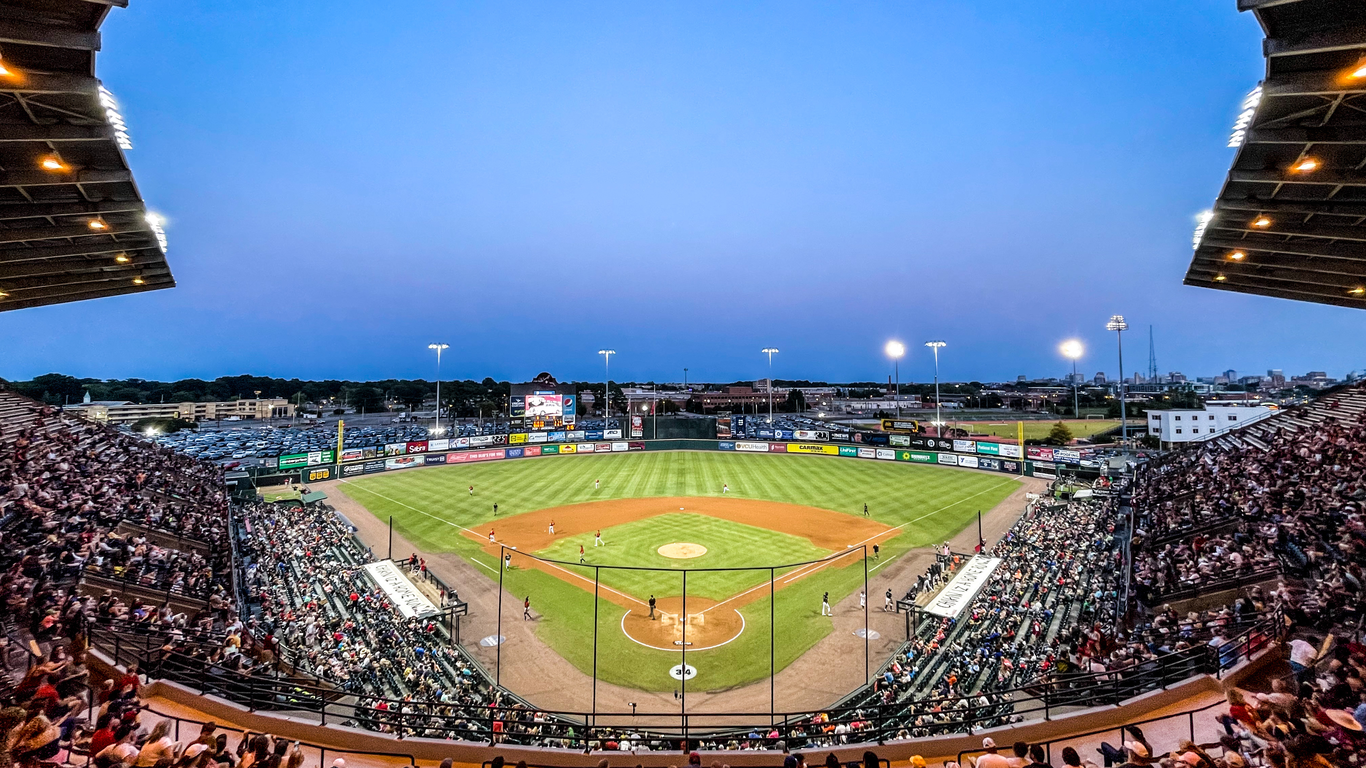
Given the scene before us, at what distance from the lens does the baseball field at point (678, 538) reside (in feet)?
63.6

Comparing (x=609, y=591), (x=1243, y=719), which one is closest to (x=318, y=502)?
(x=609, y=591)

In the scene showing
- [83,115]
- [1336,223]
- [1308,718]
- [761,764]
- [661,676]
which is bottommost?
[661,676]

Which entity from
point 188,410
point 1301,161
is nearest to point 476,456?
point 1301,161

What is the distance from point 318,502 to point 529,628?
27256 millimetres

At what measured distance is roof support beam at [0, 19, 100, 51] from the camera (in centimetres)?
890

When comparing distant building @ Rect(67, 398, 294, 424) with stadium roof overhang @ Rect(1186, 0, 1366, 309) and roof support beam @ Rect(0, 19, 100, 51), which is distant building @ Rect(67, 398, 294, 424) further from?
stadium roof overhang @ Rect(1186, 0, 1366, 309)

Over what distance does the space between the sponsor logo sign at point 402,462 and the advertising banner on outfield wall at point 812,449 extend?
4298 centimetres

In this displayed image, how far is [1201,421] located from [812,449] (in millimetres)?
52465

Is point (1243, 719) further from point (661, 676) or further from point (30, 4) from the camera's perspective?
point (30, 4)

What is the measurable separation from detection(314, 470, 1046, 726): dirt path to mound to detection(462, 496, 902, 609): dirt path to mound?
112 inches

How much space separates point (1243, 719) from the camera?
6828 millimetres

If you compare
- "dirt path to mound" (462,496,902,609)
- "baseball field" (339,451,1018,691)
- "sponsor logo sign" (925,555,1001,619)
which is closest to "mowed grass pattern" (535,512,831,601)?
"baseball field" (339,451,1018,691)

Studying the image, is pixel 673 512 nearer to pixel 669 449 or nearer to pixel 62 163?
pixel 62 163

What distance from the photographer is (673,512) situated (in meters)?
37.9
